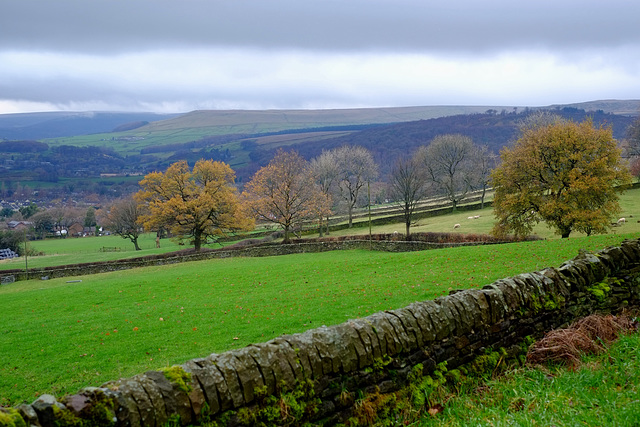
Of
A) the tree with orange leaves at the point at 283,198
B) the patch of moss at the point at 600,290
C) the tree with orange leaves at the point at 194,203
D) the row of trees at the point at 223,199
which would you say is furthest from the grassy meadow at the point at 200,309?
the tree with orange leaves at the point at 283,198

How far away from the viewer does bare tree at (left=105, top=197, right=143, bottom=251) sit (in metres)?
75.8

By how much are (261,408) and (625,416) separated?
144 inches

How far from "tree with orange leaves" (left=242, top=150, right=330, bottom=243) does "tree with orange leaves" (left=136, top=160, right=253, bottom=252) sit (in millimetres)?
2439

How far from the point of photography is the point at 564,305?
7.41m

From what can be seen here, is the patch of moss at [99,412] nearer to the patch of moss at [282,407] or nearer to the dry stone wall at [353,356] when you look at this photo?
the dry stone wall at [353,356]

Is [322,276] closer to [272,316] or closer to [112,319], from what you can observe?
[272,316]

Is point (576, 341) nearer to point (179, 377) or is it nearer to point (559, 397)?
point (559, 397)

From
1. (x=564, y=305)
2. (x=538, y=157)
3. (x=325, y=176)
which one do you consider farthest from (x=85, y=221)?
→ (x=564, y=305)

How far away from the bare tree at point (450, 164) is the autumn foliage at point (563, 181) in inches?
1659

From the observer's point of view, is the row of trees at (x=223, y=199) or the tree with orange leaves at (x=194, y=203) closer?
the tree with orange leaves at (x=194, y=203)

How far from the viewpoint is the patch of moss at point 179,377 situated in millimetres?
4211

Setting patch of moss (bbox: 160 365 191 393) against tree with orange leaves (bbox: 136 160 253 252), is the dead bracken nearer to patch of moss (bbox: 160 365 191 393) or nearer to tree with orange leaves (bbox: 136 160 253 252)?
patch of moss (bbox: 160 365 191 393)

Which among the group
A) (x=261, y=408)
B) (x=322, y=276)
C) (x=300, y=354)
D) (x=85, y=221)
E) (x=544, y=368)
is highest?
(x=300, y=354)

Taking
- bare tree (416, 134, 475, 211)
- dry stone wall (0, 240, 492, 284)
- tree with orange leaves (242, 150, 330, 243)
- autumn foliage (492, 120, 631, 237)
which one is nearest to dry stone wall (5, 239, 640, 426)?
autumn foliage (492, 120, 631, 237)
